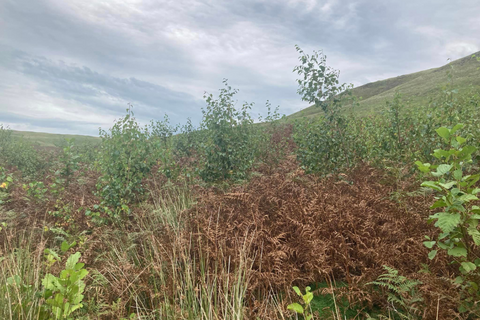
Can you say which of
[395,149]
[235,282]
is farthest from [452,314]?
[395,149]

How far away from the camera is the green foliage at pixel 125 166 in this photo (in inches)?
288

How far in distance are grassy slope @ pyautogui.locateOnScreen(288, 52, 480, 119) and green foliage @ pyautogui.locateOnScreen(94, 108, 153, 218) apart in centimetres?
1381

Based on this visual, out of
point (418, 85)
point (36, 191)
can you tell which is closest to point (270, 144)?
point (36, 191)

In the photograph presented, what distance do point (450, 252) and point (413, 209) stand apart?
2016mm

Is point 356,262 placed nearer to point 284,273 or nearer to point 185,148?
point 284,273

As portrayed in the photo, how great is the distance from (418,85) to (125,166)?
6587 centimetres

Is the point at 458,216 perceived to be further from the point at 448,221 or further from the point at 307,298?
the point at 307,298

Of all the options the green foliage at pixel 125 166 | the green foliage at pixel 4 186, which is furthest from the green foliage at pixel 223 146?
the green foliage at pixel 4 186

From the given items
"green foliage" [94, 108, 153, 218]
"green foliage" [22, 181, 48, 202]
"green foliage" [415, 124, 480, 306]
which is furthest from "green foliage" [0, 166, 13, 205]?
"green foliage" [415, 124, 480, 306]

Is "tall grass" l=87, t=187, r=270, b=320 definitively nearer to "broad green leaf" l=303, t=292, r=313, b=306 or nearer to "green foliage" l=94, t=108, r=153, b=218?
"broad green leaf" l=303, t=292, r=313, b=306

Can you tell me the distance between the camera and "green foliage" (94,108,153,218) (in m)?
7.32

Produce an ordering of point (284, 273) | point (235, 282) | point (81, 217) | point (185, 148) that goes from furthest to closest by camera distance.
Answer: point (185, 148) → point (81, 217) → point (284, 273) → point (235, 282)

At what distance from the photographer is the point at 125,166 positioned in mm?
7566

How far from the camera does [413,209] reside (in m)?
4.17
